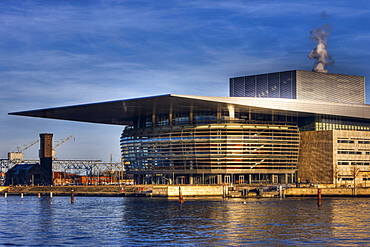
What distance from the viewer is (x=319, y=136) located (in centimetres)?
13325

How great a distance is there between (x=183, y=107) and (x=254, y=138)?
15.4 metres

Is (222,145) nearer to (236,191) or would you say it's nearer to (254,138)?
(254,138)

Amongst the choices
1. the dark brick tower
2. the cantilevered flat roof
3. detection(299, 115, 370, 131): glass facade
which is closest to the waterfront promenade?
the cantilevered flat roof

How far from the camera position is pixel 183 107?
125438mm

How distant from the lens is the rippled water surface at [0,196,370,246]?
54.5 m

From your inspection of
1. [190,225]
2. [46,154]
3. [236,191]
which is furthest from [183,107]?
[190,225]

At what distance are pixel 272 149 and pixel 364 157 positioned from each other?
18.7m

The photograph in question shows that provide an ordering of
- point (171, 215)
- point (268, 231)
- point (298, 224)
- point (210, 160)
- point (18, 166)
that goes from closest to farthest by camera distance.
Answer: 1. point (268, 231)
2. point (298, 224)
3. point (171, 215)
4. point (210, 160)
5. point (18, 166)

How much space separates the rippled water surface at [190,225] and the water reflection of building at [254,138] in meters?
39.8

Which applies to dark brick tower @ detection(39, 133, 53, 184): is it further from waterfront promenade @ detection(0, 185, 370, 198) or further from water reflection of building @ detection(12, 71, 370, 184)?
waterfront promenade @ detection(0, 185, 370, 198)

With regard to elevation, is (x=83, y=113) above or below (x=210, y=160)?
above

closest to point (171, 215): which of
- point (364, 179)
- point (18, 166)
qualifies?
point (364, 179)

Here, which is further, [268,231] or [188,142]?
[188,142]

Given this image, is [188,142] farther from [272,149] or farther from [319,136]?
[319,136]
